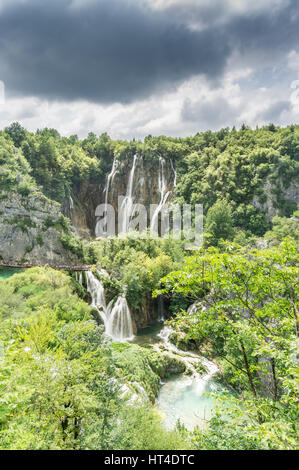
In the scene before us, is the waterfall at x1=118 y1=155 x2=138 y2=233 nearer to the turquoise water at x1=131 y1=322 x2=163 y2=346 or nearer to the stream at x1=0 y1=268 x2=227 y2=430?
the turquoise water at x1=131 y1=322 x2=163 y2=346

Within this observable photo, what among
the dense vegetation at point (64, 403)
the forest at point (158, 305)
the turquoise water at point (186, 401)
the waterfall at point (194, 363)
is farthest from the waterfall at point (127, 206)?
the dense vegetation at point (64, 403)

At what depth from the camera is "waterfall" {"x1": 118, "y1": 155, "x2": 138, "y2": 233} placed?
43.0 metres

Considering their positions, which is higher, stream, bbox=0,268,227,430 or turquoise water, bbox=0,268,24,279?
turquoise water, bbox=0,268,24,279

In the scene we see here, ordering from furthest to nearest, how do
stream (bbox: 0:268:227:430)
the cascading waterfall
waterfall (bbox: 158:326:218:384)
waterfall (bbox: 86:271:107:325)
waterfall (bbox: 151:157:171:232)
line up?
waterfall (bbox: 151:157:171:232), waterfall (bbox: 86:271:107:325), waterfall (bbox: 158:326:218:384), stream (bbox: 0:268:227:430), the cascading waterfall

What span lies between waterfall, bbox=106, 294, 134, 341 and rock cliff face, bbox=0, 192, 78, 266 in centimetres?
878

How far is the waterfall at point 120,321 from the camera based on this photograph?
19.3 metres

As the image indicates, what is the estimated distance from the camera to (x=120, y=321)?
19.8 meters

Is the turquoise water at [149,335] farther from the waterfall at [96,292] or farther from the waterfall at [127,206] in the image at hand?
the waterfall at [127,206]

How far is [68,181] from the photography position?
1649 inches

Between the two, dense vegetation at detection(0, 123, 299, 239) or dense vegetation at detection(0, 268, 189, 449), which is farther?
dense vegetation at detection(0, 123, 299, 239)

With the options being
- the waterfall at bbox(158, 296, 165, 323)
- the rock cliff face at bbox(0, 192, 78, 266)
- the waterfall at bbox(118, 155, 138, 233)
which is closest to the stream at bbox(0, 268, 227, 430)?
the waterfall at bbox(158, 296, 165, 323)

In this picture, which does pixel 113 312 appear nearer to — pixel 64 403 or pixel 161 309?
pixel 161 309

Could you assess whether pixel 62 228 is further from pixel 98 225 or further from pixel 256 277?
pixel 256 277
